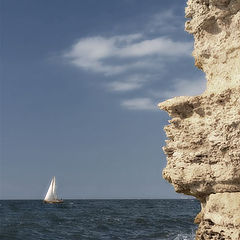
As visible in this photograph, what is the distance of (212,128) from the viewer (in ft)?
21.9

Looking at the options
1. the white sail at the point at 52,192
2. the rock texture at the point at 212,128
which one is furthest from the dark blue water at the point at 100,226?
the white sail at the point at 52,192

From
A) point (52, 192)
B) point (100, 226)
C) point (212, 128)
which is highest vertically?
point (52, 192)

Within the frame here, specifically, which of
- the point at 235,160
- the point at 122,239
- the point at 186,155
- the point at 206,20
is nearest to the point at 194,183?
the point at 186,155

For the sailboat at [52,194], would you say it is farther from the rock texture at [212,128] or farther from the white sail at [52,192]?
the rock texture at [212,128]

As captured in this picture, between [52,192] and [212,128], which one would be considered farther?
[52,192]

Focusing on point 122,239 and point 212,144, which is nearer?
point 212,144

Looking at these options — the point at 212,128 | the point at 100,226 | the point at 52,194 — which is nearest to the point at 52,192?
the point at 52,194

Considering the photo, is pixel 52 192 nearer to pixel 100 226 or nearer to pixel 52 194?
pixel 52 194

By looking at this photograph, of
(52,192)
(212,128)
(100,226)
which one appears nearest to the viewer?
(212,128)

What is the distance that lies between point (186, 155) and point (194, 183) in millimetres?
482

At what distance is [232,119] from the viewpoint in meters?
6.36

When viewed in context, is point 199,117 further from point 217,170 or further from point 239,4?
point 239,4

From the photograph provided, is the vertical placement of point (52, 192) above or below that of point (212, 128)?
above

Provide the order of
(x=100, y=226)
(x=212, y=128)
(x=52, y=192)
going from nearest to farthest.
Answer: (x=212, y=128) → (x=100, y=226) → (x=52, y=192)
